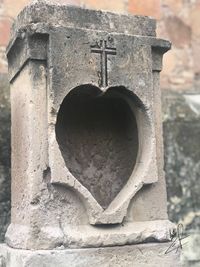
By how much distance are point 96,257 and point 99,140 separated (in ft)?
2.22

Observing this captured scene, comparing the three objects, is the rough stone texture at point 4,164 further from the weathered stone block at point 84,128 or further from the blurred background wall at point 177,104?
the weathered stone block at point 84,128

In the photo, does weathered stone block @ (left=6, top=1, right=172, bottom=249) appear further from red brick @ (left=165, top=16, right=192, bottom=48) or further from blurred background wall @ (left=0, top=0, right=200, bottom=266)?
red brick @ (left=165, top=16, right=192, bottom=48)

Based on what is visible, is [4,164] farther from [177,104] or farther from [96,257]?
[177,104]

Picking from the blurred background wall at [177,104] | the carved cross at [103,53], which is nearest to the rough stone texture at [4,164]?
the blurred background wall at [177,104]

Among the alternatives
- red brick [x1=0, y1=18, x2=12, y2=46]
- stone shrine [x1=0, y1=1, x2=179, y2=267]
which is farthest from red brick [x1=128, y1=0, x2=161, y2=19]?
stone shrine [x1=0, y1=1, x2=179, y2=267]

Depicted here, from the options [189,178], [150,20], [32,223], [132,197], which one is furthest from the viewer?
[189,178]

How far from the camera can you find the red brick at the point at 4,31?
4066 millimetres

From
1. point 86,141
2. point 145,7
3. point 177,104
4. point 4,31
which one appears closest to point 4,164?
point 86,141

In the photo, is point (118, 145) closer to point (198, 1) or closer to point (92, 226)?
point (92, 226)

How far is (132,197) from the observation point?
271cm

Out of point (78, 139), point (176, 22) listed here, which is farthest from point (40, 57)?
point (176, 22)

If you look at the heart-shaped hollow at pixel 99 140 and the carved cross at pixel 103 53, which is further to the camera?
the heart-shaped hollow at pixel 99 140

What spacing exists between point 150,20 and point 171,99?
153 cm

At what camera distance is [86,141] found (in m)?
2.94
